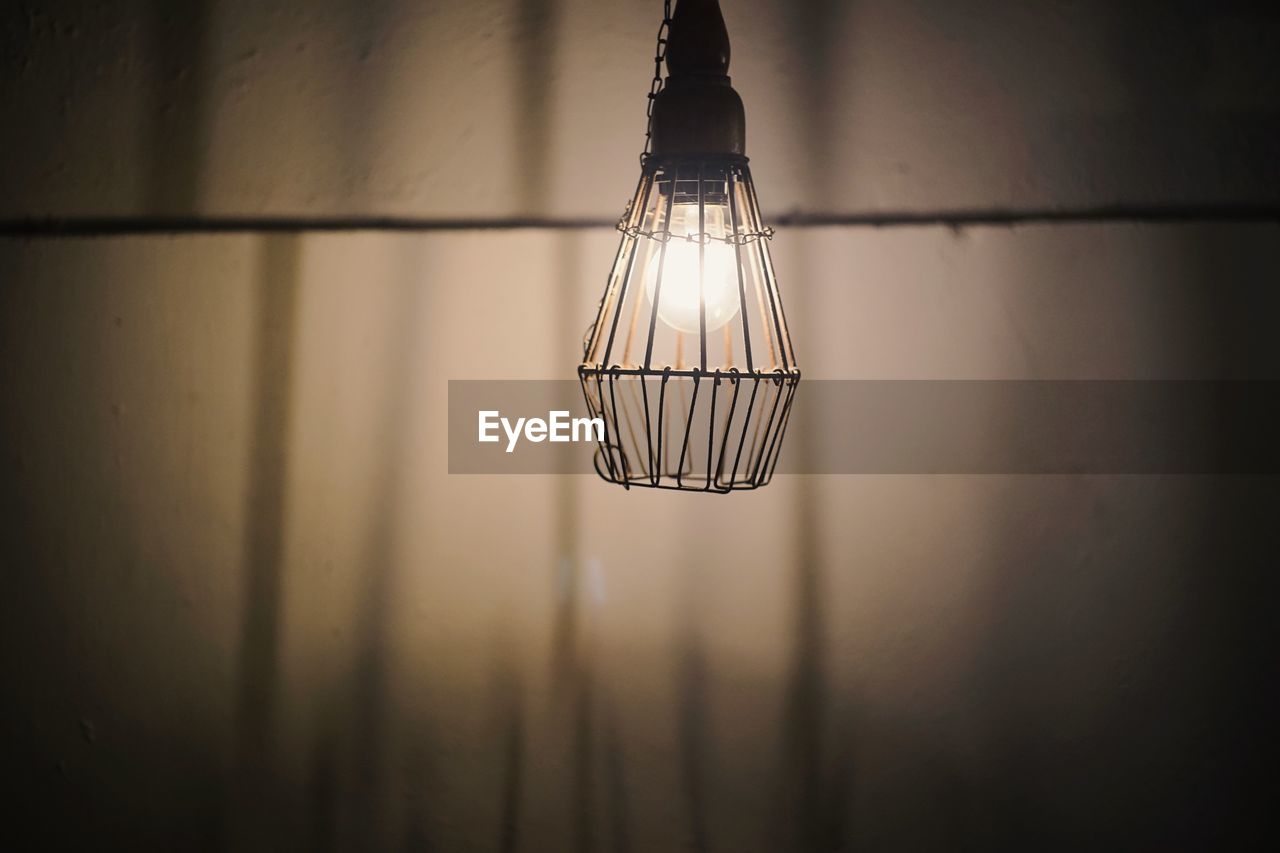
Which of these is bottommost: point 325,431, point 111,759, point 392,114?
point 111,759

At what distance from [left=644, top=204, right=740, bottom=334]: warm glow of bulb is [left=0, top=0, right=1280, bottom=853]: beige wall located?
1.73 ft

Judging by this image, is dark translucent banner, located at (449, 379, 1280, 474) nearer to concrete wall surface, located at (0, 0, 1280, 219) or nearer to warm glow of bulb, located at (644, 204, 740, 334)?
concrete wall surface, located at (0, 0, 1280, 219)

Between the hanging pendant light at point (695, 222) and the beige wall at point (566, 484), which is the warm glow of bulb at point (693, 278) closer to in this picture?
the hanging pendant light at point (695, 222)

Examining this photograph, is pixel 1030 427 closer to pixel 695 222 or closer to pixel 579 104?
pixel 695 222

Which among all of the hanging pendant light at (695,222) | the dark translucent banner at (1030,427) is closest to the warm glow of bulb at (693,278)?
the hanging pendant light at (695,222)

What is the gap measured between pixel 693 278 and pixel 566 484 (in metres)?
0.63

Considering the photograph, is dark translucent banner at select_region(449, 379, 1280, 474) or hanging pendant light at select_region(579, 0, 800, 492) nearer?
hanging pendant light at select_region(579, 0, 800, 492)

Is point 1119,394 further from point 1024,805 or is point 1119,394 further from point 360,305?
point 360,305

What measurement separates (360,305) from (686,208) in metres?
0.75

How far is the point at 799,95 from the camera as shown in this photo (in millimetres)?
1490

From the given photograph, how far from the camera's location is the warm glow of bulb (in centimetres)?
96

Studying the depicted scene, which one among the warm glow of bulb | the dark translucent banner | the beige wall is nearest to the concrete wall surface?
the beige wall

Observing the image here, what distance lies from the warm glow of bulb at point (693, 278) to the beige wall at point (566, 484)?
1.73ft

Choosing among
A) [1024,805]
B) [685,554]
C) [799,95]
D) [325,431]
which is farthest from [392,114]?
[1024,805]
